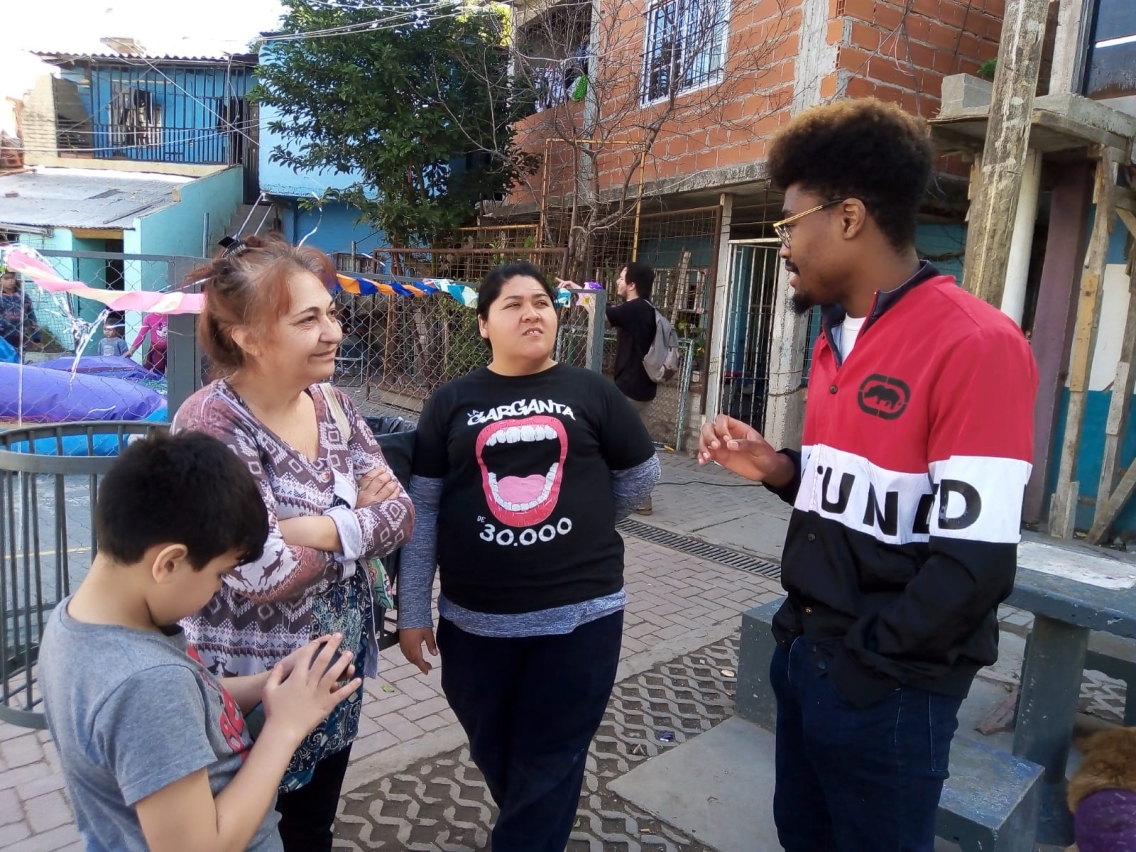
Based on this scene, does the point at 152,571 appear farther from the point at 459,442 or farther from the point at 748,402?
the point at 748,402

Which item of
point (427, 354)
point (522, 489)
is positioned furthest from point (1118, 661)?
point (427, 354)

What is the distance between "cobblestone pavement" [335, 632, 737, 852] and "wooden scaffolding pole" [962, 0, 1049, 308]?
241cm

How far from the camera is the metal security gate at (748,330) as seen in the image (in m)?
8.87

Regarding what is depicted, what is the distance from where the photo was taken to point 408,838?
268 centimetres

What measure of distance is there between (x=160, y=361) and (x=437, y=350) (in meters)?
2.92

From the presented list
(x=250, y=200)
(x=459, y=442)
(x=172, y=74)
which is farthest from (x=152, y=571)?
(x=172, y=74)

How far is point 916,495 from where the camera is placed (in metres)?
1.47

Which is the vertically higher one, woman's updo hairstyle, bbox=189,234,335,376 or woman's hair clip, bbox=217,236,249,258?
woman's hair clip, bbox=217,236,249,258

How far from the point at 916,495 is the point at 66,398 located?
296 inches

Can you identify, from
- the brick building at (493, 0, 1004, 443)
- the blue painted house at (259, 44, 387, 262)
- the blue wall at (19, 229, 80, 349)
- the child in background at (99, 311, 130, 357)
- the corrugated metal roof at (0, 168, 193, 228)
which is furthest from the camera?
the blue painted house at (259, 44, 387, 262)

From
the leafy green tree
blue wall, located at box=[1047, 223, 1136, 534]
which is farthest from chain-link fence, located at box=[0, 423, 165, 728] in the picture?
the leafy green tree

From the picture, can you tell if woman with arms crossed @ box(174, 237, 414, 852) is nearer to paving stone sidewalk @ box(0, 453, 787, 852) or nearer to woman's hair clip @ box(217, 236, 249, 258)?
woman's hair clip @ box(217, 236, 249, 258)

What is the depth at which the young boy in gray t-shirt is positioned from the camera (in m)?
1.17

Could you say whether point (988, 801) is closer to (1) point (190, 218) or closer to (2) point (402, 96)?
(2) point (402, 96)
